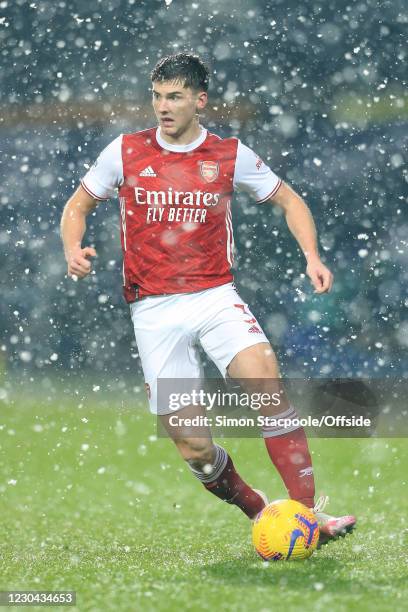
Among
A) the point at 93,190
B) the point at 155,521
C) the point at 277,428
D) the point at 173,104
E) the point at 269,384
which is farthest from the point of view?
the point at 155,521

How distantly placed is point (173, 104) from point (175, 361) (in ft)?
4.39

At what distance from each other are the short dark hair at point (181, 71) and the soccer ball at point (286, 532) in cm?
220

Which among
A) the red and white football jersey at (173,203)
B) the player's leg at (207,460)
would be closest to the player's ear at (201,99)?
the red and white football jersey at (173,203)

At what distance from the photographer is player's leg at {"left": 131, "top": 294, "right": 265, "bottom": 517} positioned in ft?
18.3

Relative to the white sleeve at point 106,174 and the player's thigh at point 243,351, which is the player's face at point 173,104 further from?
the player's thigh at point 243,351

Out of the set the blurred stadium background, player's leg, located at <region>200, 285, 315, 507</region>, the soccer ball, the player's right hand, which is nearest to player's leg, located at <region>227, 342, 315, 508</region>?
Answer: player's leg, located at <region>200, 285, 315, 507</region>

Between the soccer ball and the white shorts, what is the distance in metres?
0.76

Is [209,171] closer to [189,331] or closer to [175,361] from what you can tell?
[189,331]

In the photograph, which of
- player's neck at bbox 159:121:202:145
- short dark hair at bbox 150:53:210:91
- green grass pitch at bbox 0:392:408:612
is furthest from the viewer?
player's neck at bbox 159:121:202:145

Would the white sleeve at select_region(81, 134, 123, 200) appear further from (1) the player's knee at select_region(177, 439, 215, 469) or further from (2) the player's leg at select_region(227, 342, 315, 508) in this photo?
(1) the player's knee at select_region(177, 439, 215, 469)

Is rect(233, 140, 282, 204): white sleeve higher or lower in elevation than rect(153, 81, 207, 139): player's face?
lower

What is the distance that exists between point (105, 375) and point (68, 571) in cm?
663

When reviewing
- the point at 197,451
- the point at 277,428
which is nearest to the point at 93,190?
the point at 197,451

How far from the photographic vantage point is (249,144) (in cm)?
1168
